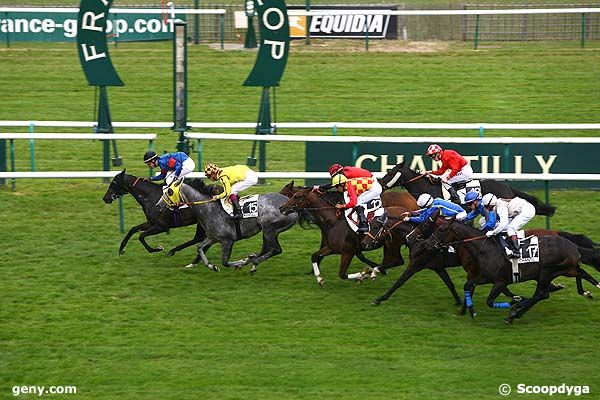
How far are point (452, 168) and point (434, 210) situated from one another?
1692mm

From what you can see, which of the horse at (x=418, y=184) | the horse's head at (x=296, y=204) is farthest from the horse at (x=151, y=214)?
the horse at (x=418, y=184)

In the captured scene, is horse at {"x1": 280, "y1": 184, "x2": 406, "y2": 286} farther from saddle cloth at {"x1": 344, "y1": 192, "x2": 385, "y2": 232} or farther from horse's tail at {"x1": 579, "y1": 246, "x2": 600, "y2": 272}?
horse's tail at {"x1": 579, "y1": 246, "x2": 600, "y2": 272}

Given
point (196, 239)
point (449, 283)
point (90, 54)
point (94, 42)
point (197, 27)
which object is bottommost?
point (449, 283)

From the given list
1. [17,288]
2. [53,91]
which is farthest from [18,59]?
[17,288]

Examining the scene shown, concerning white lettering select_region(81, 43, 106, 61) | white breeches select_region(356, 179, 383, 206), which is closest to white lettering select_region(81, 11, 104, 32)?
white lettering select_region(81, 43, 106, 61)

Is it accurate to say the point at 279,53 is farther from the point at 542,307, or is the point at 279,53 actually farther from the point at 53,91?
the point at 53,91

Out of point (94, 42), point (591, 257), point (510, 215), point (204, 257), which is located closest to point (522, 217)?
point (510, 215)

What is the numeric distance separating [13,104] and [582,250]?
473 inches

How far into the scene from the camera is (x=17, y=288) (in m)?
11.4

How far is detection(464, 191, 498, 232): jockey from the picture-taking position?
10492mm

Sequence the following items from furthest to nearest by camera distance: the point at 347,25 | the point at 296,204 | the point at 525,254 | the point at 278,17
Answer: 1. the point at 347,25
2. the point at 278,17
3. the point at 296,204
4. the point at 525,254

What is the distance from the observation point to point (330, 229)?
1163 cm

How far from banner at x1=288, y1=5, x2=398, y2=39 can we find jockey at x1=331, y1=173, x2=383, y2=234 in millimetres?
12164

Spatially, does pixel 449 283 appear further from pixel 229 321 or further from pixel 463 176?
pixel 229 321
